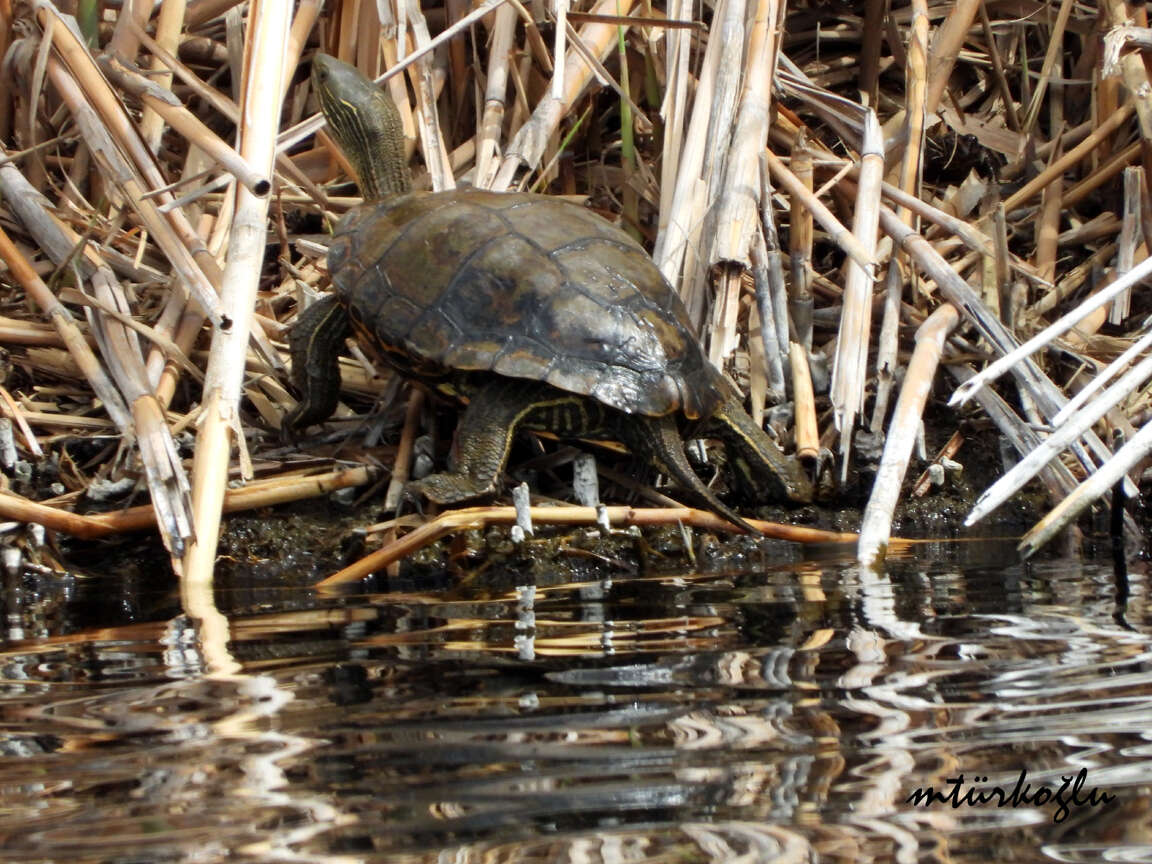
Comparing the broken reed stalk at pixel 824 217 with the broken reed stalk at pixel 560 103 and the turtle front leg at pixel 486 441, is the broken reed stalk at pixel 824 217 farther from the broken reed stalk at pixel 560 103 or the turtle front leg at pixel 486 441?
the turtle front leg at pixel 486 441

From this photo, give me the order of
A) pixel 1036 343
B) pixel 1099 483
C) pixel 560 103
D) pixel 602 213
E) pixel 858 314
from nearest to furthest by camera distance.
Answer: pixel 1099 483 → pixel 1036 343 → pixel 858 314 → pixel 560 103 → pixel 602 213

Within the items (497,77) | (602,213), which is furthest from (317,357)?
(602,213)

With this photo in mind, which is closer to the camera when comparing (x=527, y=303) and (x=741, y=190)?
(x=527, y=303)

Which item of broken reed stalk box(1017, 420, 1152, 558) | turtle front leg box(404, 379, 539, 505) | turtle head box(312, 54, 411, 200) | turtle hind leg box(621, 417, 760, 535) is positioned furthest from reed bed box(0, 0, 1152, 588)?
turtle hind leg box(621, 417, 760, 535)

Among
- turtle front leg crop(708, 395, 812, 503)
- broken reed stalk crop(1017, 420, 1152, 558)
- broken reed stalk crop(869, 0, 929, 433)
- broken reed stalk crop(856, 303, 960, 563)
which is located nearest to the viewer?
broken reed stalk crop(1017, 420, 1152, 558)

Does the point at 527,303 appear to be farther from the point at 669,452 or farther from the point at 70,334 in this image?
the point at 70,334

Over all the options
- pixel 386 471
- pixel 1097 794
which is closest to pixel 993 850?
pixel 1097 794

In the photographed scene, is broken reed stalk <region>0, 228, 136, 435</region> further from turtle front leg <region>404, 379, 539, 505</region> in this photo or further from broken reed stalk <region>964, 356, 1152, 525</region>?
broken reed stalk <region>964, 356, 1152, 525</region>

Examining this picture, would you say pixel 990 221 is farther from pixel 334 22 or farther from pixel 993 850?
pixel 993 850
